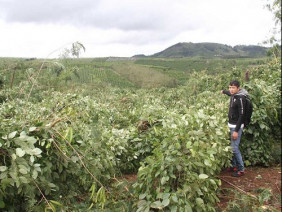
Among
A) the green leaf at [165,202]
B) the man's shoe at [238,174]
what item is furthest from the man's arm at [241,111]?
the green leaf at [165,202]

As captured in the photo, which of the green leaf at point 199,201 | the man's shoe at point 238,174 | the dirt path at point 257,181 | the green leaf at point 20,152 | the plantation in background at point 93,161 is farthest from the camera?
the man's shoe at point 238,174

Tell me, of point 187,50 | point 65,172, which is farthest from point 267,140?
point 187,50

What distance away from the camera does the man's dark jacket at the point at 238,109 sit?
4388 millimetres

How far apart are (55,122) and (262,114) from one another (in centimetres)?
441

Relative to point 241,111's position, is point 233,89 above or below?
above

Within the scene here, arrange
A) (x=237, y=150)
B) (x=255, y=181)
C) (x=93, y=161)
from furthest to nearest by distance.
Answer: (x=237, y=150) → (x=255, y=181) → (x=93, y=161)

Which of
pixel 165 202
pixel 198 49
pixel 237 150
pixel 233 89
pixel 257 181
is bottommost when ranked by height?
pixel 257 181

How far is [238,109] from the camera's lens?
14.8ft

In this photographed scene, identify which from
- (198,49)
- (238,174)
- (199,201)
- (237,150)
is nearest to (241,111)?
(237,150)

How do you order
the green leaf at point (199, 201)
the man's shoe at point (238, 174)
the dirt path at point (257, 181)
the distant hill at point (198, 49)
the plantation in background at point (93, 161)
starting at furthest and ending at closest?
the distant hill at point (198, 49), the man's shoe at point (238, 174), the dirt path at point (257, 181), the green leaf at point (199, 201), the plantation in background at point (93, 161)

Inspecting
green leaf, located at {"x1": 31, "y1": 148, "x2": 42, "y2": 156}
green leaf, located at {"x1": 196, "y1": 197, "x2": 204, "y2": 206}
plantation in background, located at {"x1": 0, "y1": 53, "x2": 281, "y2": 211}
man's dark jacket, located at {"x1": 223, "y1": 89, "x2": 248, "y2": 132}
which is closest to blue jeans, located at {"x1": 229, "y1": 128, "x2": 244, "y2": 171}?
man's dark jacket, located at {"x1": 223, "y1": 89, "x2": 248, "y2": 132}

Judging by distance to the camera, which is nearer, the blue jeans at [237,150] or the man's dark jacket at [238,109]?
the man's dark jacket at [238,109]

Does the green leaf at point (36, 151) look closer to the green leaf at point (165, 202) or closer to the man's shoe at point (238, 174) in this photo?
the green leaf at point (165, 202)

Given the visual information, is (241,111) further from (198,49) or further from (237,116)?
(198,49)
